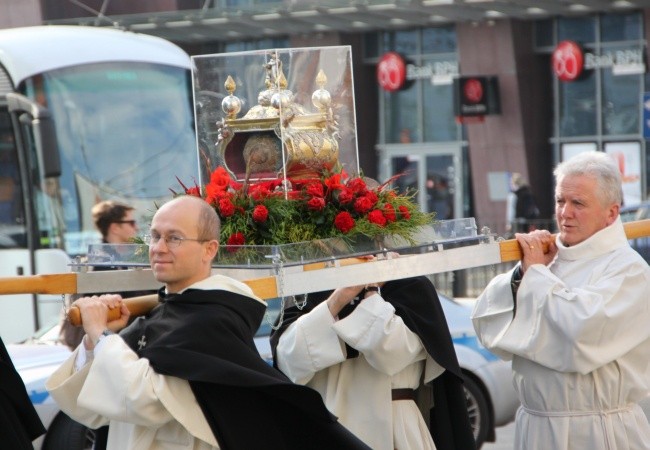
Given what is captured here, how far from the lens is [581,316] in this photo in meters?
5.49

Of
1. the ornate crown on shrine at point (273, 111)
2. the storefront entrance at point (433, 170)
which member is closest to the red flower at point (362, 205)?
the ornate crown on shrine at point (273, 111)

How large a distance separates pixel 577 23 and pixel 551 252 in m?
23.8

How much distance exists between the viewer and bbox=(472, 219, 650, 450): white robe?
218 inches

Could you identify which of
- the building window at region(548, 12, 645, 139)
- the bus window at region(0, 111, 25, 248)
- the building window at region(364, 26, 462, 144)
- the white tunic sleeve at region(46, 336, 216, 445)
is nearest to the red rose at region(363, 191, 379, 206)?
the white tunic sleeve at region(46, 336, 216, 445)

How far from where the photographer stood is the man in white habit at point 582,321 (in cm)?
555

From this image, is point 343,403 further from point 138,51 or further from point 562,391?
point 138,51

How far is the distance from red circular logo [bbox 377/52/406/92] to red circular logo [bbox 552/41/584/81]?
395 cm

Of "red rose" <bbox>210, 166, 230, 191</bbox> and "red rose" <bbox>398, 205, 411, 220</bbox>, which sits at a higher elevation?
"red rose" <bbox>210, 166, 230, 191</bbox>

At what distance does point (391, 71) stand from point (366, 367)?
25.6m

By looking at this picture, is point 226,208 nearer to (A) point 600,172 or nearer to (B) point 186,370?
(B) point 186,370

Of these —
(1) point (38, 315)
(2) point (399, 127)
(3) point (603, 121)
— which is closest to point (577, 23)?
(3) point (603, 121)

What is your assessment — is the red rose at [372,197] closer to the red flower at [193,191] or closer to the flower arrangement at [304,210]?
the flower arrangement at [304,210]

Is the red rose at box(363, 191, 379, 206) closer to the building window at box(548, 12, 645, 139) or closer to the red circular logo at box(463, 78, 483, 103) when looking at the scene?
the building window at box(548, 12, 645, 139)

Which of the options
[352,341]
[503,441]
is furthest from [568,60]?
[352,341]
